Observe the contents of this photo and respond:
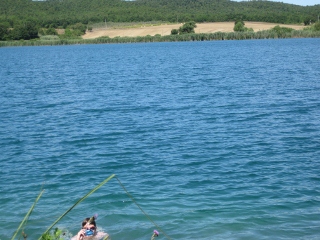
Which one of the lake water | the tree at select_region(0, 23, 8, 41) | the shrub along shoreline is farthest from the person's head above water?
the tree at select_region(0, 23, 8, 41)

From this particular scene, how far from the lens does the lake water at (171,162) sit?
451 inches

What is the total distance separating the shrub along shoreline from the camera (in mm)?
134625

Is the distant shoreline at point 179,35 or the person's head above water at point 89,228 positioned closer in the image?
the person's head above water at point 89,228

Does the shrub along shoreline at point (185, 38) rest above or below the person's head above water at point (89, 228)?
below

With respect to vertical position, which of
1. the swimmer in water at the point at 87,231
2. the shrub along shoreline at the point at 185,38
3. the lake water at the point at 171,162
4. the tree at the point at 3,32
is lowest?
the shrub along shoreline at the point at 185,38

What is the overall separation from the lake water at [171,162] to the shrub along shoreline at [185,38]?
354ft

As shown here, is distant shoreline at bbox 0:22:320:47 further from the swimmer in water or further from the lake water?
the swimmer in water

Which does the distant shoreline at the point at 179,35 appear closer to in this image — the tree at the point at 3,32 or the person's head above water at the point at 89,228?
the tree at the point at 3,32

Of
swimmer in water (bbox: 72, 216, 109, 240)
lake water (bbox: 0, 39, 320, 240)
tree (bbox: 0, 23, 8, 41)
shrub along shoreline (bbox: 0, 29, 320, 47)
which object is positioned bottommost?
shrub along shoreline (bbox: 0, 29, 320, 47)

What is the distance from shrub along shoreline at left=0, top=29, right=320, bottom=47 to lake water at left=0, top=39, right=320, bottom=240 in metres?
108

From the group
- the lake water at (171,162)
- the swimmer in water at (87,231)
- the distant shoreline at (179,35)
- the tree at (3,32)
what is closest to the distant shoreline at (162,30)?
the distant shoreline at (179,35)

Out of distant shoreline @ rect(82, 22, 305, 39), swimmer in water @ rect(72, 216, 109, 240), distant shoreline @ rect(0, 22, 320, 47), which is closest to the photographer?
swimmer in water @ rect(72, 216, 109, 240)

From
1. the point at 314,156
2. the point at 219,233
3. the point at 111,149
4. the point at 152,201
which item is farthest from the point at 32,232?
the point at 314,156

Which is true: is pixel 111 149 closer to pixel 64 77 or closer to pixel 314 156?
pixel 314 156
